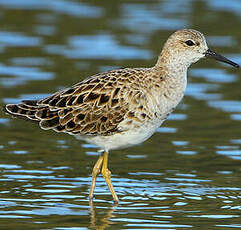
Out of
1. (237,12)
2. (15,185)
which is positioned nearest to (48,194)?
(15,185)

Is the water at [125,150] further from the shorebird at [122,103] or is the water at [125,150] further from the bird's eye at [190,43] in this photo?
the bird's eye at [190,43]

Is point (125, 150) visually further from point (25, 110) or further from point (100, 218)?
point (100, 218)

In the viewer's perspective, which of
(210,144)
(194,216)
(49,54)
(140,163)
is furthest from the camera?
(49,54)

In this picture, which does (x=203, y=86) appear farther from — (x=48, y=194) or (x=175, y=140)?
(x=48, y=194)

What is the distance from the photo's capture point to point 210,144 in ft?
54.2

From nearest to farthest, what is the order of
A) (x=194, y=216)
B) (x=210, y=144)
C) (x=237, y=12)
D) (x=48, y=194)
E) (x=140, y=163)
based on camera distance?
1. (x=194, y=216)
2. (x=48, y=194)
3. (x=140, y=163)
4. (x=210, y=144)
5. (x=237, y=12)

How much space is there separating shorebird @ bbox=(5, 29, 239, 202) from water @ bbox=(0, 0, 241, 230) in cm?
91

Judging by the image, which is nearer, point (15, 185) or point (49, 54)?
point (15, 185)

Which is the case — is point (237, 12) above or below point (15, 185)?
above

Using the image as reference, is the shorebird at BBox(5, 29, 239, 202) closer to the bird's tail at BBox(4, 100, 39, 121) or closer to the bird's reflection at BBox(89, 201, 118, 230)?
the bird's tail at BBox(4, 100, 39, 121)

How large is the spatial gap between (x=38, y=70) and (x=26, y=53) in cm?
183

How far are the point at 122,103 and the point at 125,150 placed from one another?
10.9 ft

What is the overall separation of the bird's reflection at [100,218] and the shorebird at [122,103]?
430 millimetres

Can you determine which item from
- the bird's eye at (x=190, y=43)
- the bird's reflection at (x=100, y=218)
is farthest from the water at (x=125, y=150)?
the bird's eye at (x=190, y=43)
